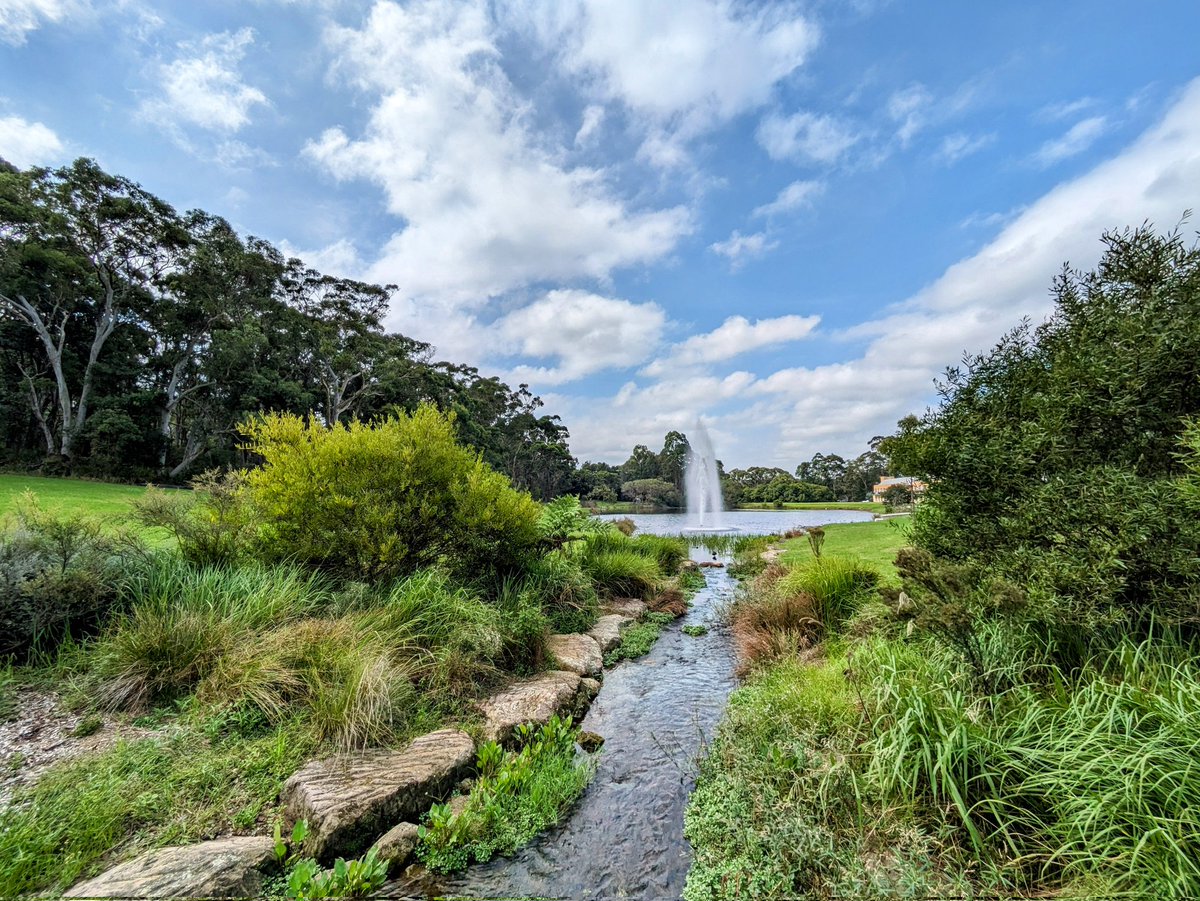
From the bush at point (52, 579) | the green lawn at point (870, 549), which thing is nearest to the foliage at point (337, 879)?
the bush at point (52, 579)

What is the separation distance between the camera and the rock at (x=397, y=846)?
304cm

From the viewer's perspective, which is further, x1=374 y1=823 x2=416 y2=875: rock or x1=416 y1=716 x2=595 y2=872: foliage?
x1=416 y1=716 x2=595 y2=872: foliage

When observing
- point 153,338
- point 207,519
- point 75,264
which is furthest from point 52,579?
point 153,338

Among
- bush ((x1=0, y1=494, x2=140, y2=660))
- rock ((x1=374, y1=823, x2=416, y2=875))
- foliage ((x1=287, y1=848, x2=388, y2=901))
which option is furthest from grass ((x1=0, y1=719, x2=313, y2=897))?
bush ((x1=0, y1=494, x2=140, y2=660))

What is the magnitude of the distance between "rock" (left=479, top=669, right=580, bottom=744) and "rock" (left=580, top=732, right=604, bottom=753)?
42 cm

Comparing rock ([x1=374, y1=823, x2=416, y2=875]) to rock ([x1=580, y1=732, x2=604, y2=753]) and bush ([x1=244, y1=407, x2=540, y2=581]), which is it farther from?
bush ([x1=244, y1=407, x2=540, y2=581])

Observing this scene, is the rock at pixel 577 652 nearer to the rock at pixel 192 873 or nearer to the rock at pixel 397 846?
the rock at pixel 397 846

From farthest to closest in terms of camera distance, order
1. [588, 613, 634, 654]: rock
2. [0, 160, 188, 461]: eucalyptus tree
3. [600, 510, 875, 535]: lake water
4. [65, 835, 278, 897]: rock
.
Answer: [600, 510, 875, 535]: lake water < [0, 160, 188, 461]: eucalyptus tree < [588, 613, 634, 654]: rock < [65, 835, 278, 897]: rock

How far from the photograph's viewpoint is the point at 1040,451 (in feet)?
13.6

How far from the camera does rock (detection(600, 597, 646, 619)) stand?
379 inches

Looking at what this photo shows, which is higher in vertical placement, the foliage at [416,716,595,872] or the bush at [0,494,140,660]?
the bush at [0,494,140,660]

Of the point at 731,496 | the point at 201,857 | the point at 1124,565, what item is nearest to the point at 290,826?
the point at 201,857

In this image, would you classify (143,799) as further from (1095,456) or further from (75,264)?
(75,264)

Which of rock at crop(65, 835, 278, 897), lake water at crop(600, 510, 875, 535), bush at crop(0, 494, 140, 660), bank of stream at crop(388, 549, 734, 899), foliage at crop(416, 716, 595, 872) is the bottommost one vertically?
lake water at crop(600, 510, 875, 535)
